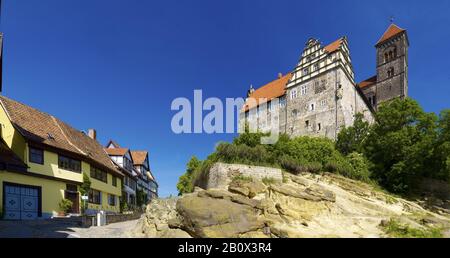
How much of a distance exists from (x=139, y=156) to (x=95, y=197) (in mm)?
21776

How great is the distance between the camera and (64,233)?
14.9 m

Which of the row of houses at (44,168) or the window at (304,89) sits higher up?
the window at (304,89)

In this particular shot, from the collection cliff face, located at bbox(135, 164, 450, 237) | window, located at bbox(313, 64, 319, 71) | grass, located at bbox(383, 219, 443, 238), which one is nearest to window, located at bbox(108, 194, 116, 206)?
cliff face, located at bbox(135, 164, 450, 237)

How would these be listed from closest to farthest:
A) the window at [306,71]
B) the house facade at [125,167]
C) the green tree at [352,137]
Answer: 1. the green tree at [352,137]
2. the house facade at [125,167]
3. the window at [306,71]

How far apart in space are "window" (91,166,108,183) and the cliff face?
14.0 meters

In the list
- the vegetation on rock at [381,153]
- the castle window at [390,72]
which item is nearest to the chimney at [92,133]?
the vegetation on rock at [381,153]

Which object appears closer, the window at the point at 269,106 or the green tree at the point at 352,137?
the green tree at the point at 352,137

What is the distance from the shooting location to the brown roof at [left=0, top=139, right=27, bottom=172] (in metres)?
19.5

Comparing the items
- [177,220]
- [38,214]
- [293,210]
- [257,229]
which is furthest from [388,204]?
[38,214]

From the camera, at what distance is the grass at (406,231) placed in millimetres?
14376

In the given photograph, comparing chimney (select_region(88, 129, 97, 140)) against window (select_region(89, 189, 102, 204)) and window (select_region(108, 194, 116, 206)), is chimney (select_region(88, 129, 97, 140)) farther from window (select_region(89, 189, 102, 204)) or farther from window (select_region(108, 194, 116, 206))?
window (select_region(89, 189, 102, 204))

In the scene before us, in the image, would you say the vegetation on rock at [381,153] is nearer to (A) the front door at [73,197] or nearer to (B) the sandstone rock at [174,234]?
(B) the sandstone rock at [174,234]

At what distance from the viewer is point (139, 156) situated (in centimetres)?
5019

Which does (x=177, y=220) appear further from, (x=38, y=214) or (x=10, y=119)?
(x=10, y=119)
